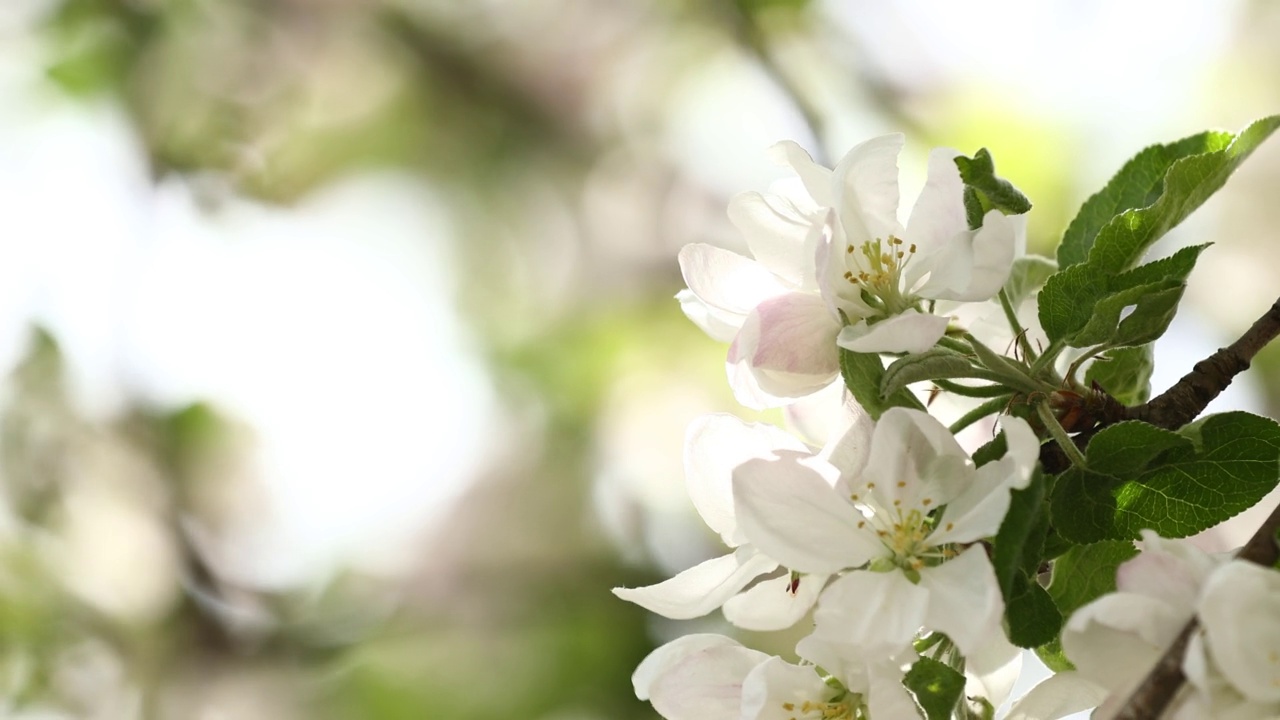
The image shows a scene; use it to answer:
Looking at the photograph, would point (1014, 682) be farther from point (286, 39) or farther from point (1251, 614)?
point (286, 39)

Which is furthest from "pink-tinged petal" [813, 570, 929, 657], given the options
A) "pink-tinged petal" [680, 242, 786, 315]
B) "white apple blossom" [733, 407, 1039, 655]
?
"pink-tinged petal" [680, 242, 786, 315]

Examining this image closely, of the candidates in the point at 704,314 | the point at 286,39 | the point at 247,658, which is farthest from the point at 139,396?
the point at 704,314

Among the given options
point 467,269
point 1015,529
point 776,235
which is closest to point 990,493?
point 1015,529

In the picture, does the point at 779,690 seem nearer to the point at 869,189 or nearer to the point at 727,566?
the point at 727,566

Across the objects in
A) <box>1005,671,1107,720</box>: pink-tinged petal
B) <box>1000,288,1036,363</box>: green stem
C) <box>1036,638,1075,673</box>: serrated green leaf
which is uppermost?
<box>1000,288,1036,363</box>: green stem

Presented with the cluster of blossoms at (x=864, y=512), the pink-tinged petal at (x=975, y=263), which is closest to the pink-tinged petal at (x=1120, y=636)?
the cluster of blossoms at (x=864, y=512)

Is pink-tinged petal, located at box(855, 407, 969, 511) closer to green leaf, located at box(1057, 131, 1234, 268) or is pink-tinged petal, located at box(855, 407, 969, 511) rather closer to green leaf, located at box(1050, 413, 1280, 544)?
green leaf, located at box(1050, 413, 1280, 544)
